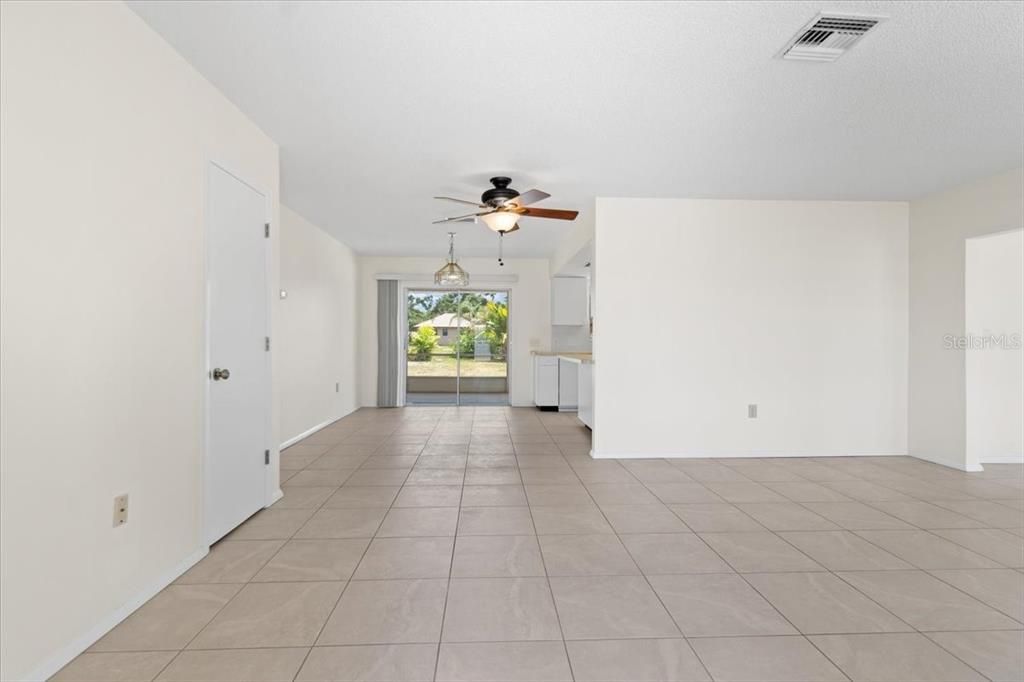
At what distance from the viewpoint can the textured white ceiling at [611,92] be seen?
197 centimetres

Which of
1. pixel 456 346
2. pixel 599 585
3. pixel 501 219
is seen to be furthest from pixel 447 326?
pixel 599 585

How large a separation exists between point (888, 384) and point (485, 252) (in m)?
5.16

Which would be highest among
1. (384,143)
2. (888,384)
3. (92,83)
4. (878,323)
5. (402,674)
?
(384,143)

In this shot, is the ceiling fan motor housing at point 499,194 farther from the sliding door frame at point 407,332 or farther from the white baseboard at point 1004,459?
the white baseboard at point 1004,459

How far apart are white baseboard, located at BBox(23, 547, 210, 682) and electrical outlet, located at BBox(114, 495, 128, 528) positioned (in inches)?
13.0

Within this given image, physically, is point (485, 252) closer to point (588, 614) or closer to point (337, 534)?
point (337, 534)

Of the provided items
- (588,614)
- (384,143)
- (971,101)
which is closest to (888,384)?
(971,101)

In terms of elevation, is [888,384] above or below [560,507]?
above

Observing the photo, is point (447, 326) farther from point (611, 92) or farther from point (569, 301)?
point (611, 92)

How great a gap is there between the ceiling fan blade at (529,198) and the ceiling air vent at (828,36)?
60.8 inches

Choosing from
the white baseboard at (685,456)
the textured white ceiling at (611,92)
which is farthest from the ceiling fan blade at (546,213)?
the white baseboard at (685,456)

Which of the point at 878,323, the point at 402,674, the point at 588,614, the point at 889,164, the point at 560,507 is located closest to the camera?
the point at 402,674

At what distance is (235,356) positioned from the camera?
2732 millimetres

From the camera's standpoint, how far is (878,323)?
4648mm
